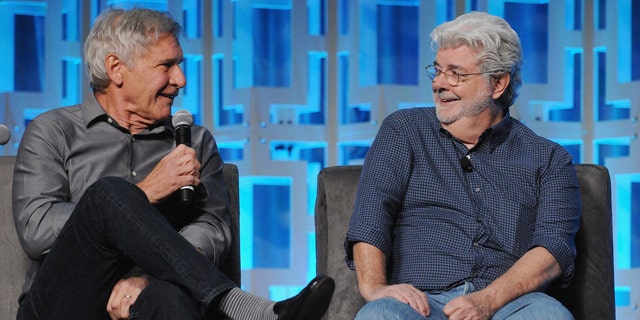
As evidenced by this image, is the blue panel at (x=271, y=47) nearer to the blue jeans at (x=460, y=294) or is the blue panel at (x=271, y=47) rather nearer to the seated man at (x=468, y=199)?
the seated man at (x=468, y=199)

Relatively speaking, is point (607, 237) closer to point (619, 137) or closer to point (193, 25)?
A: point (619, 137)

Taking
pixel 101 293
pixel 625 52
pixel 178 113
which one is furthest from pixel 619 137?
pixel 101 293

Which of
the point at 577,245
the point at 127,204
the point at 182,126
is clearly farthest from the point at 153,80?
the point at 577,245

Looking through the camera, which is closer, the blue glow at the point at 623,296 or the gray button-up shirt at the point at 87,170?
the gray button-up shirt at the point at 87,170

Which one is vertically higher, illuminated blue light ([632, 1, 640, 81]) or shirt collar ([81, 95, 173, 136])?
illuminated blue light ([632, 1, 640, 81])

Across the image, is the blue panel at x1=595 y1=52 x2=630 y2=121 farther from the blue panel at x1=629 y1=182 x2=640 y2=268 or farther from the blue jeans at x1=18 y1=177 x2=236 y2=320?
the blue jeans at x1=18 y1=177 x2=236 y2=320

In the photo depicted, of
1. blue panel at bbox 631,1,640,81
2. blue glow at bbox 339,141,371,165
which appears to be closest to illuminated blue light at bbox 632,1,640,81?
blue panel at bbox 631,1,640,81

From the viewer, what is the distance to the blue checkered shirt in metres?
2.40

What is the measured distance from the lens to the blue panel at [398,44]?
3.64m

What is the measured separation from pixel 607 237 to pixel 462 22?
2.08 feet

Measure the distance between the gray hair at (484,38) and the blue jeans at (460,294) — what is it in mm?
546

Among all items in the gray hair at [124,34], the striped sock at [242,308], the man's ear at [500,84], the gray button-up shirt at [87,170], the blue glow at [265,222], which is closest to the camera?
the striped sock at [242,308]

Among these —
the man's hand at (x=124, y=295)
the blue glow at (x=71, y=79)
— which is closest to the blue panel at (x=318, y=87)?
the blue glow at (x=71, y=79)

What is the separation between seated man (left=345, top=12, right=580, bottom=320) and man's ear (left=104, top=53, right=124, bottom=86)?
2.02ft
